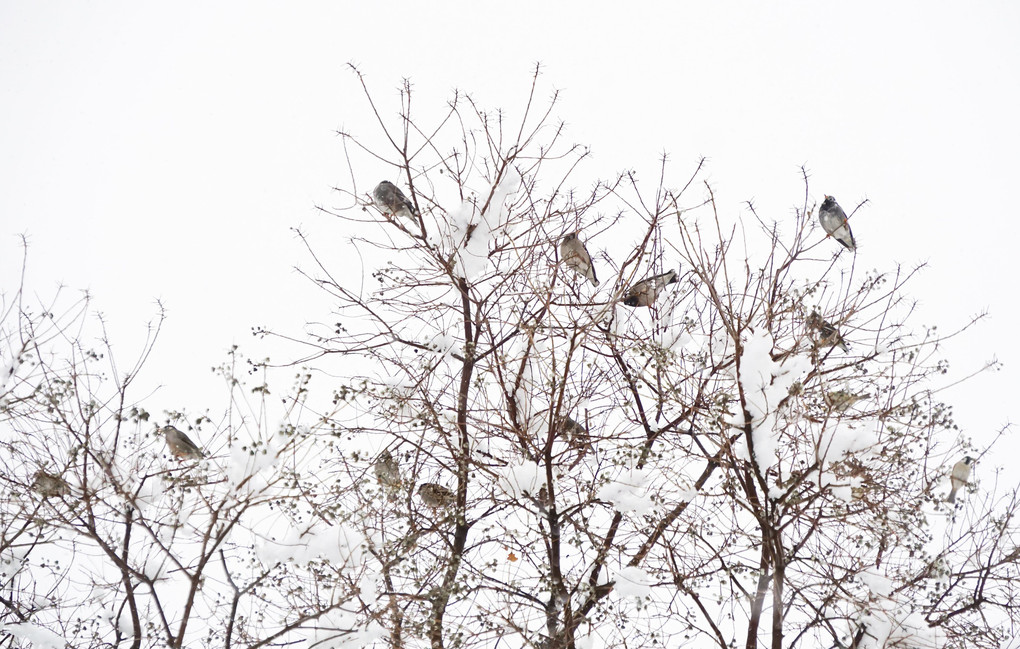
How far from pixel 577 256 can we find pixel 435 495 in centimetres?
245

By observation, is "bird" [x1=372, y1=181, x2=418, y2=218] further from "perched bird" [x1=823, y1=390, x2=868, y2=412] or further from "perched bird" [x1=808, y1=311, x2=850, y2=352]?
"perched bird" [x1=823, y1=390, x2=868, y2=412]

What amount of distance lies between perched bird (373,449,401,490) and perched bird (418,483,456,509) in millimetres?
286

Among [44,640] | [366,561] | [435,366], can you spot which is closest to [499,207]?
[435,366]

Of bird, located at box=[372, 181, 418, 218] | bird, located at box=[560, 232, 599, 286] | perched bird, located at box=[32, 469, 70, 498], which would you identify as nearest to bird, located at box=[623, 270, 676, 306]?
bird, located at box=[560, 232, 599, 286]

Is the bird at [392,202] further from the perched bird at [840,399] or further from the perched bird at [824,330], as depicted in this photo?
the perched bird at [840,399]

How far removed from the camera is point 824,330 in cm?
662

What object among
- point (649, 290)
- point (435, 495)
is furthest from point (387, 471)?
point (649, 290)

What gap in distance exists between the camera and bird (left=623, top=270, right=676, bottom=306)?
6.75 metres

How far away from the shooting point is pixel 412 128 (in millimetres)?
6746

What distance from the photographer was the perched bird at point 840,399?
228 inches

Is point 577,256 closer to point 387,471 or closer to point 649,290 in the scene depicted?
point 649,290

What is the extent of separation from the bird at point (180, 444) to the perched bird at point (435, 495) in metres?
1.84

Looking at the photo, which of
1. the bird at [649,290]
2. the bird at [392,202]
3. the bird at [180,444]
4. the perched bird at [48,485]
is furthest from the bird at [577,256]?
the perched bird at [48,485]

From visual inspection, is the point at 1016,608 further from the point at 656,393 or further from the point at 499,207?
the point at 499,207
